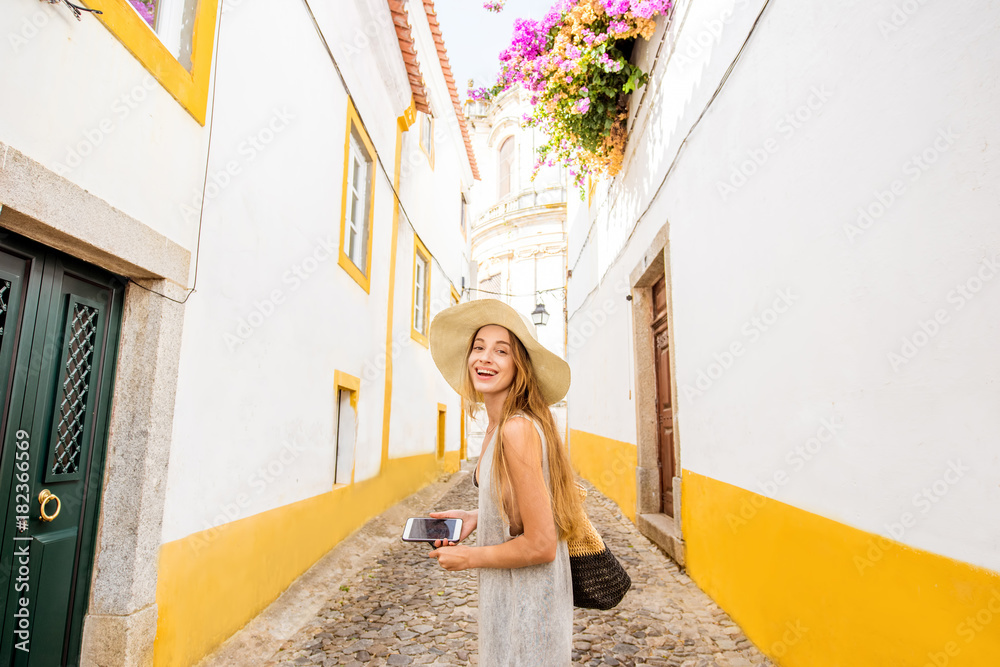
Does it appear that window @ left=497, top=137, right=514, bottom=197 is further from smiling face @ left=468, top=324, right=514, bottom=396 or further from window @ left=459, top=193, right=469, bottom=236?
smiling face @ left=468, top=324, right=514, bottom=396

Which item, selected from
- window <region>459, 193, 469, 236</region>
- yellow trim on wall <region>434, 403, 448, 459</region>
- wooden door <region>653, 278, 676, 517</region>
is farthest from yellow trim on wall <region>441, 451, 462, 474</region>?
wooden door <region>653, 278, 676, 517</region>

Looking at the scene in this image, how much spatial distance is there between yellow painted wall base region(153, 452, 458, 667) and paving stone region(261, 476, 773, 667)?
379mm

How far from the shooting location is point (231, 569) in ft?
11.9

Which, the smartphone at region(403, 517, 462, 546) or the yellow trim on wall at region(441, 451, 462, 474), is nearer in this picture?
the smartphone at region(403, 517, 462, 546)

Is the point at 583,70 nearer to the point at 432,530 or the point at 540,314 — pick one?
the point at 432,530

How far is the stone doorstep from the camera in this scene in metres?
5.09

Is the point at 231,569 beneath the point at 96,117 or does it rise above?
beneath

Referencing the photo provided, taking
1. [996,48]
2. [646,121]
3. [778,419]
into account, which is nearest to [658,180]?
[646,121]

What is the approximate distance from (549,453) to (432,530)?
45 centimetres

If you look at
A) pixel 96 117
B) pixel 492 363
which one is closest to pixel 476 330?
pixel 492 363

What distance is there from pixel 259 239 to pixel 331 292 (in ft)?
5.10

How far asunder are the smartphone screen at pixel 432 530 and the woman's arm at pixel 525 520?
21 centimetres

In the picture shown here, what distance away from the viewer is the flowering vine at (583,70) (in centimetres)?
583

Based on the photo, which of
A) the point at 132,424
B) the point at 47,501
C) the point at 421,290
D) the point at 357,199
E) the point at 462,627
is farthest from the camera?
the point at 421,290
